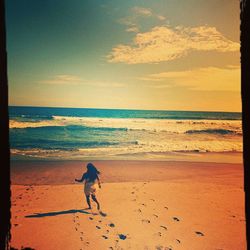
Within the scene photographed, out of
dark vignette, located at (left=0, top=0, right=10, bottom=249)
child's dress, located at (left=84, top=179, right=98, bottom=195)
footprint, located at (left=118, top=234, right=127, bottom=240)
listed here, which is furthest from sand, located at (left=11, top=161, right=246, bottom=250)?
dark vignette, located at (left=0, top=0, right=10, bottom=249)

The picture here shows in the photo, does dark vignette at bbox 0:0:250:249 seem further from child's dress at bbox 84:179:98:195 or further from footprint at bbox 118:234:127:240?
child's dress at bbox 84:179:98:195

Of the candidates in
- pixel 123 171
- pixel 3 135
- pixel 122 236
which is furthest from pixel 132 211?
pixel 3 135

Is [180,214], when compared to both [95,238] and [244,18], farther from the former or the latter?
[244,18]

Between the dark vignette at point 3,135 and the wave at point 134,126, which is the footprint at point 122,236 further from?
the wave at point 134,126

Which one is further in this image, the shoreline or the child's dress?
the shoreline

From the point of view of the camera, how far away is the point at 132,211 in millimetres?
6559

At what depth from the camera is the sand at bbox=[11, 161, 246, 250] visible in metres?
5.08

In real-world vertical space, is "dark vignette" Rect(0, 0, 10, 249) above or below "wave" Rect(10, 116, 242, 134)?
above

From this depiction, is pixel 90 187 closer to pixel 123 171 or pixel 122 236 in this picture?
pixel 122 236

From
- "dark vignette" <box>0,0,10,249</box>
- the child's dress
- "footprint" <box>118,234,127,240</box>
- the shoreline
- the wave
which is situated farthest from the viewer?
the wave

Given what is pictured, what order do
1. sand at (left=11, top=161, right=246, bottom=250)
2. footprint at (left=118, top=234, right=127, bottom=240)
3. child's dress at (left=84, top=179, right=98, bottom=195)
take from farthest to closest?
child's dress at (left=84, top=179, right=98, bottom=195) → footprint at (left=118, top=234, right=127, bottom=240) → sand at (left=11, top=161, right=246, bottom=250)

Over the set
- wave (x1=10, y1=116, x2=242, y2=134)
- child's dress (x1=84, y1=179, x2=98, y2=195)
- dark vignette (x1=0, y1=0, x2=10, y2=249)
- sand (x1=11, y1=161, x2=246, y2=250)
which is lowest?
sand (x1=11, y1=161, x2=246, y2=250)

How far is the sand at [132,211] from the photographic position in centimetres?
508

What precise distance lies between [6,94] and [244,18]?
4.27 ft
